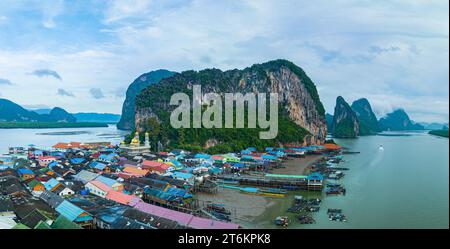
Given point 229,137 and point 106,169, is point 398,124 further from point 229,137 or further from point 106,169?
point 106,169

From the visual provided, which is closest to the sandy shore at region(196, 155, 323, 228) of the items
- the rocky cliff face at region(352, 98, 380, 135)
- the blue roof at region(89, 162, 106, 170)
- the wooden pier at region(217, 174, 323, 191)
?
the wooden pier at region(217, 174, 323, 191)

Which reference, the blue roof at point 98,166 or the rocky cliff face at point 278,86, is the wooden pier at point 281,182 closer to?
the blue roof at point 98,166

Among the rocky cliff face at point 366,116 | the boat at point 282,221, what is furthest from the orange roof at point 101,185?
the rocky cliff face at point 366,116

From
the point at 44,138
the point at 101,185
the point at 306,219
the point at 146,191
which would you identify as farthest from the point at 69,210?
the point at 44,138

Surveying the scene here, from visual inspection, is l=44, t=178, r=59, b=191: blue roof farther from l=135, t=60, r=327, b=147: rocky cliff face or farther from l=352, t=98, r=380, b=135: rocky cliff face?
l=352, t=98, r=380, b=135: rocky cliff face

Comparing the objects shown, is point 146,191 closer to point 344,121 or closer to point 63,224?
point 63,224

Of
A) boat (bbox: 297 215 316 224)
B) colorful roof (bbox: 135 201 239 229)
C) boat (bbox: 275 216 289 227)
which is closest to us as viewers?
colorful roof (bbox: 135 201 239 229)
